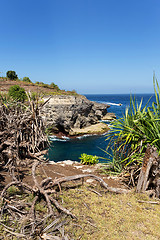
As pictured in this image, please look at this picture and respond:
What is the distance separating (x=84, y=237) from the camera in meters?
2.62

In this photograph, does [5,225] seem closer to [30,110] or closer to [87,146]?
[30,110]

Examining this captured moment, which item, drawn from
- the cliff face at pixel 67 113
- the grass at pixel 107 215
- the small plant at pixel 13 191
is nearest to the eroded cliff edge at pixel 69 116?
the cliff face at pixel 67 113

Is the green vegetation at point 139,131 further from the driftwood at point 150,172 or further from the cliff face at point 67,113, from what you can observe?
the cliff face at point 67,113

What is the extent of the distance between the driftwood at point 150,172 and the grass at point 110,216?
282mm

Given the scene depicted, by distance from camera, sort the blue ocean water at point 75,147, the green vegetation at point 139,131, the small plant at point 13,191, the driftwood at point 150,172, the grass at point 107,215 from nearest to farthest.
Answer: the grass at point 107,215
the small plant at point 13,191
the driftwood at point 150,172
the green vegetation at point 139,131
the blue ocean water at point 75,147

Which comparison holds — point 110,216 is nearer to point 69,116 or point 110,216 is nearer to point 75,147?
point 75,147

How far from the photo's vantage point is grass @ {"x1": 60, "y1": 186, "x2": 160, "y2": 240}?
275cm

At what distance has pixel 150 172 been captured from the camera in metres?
3.88

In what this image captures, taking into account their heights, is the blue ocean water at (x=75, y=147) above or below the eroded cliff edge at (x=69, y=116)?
below

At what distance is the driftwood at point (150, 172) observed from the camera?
145 inches

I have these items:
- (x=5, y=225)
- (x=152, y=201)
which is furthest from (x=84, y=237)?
(x=152, y=201)

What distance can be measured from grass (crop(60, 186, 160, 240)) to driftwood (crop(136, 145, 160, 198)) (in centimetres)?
28

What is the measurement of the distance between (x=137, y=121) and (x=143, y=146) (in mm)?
686

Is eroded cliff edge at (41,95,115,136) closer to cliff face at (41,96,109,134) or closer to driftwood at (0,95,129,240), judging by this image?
cliff face at (41,96,109,134)
